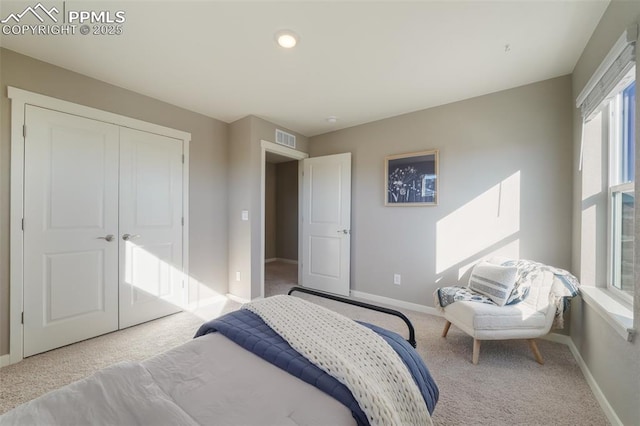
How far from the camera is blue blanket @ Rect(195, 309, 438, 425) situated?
91cm

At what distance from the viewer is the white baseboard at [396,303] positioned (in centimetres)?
304

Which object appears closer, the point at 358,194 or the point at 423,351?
the point at 423,351

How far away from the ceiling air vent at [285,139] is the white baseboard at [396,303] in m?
2.35

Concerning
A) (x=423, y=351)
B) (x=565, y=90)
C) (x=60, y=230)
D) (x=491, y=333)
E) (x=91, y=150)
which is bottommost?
(x=423, y=351)

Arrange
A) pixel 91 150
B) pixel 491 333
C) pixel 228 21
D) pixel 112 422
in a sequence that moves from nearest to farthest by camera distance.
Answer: pixel 112 422, pixel 228 21, pixel 491 333, pixel 91 150

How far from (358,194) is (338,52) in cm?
197

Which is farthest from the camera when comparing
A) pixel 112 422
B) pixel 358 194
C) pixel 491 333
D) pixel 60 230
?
pixel 358 194

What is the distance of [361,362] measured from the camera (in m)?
1.01

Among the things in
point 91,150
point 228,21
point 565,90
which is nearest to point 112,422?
point 228,21

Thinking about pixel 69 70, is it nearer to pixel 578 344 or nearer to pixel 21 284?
pixel 21 284

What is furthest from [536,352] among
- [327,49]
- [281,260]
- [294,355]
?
[281,260]

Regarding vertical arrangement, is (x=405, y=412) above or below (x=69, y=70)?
below

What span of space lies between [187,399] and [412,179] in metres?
3.01

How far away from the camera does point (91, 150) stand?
7.82ft
